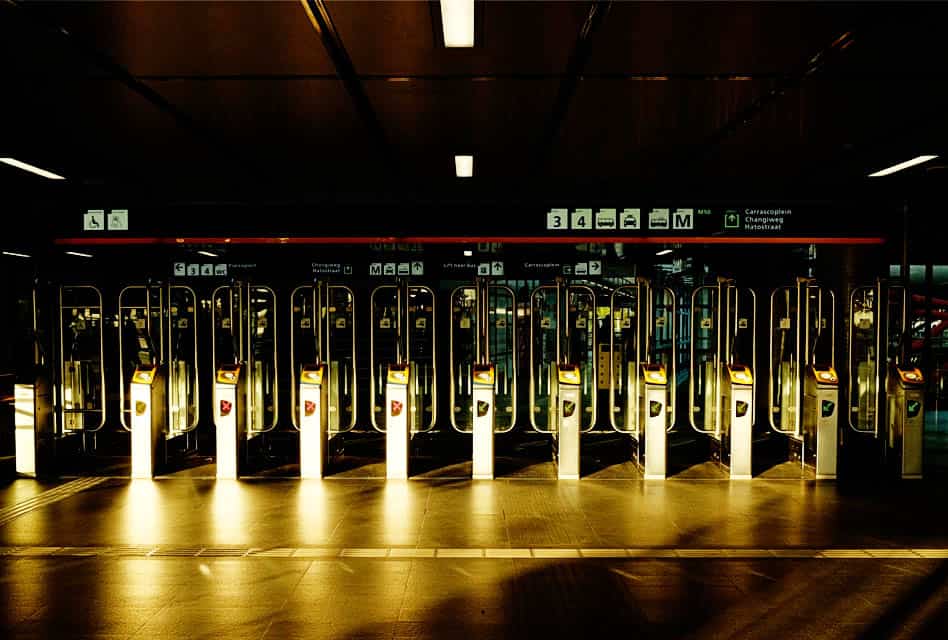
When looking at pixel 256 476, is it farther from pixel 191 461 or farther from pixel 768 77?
pixel 768 77

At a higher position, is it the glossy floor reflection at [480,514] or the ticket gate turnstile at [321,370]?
the ticket gate turnstile at [321,370]

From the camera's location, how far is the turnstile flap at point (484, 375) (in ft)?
23.1

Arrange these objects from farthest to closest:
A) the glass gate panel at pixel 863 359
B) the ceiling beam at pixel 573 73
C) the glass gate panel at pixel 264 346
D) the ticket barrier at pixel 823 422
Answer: the glass gate panel at pixel 264 346
the glass gate panel at pixel 863 359
the ticket barrier at pixel 823 422
the ceiling beam at pixel 573 73

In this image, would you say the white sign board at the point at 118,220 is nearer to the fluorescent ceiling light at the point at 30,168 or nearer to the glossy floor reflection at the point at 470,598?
the fluorescent ceiling light at the point at 30,168

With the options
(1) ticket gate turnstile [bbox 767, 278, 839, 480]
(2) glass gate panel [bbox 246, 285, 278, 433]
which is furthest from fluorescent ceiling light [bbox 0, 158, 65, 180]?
(1) ticket gate turnstile [bbox 767, 278, 839, 480]

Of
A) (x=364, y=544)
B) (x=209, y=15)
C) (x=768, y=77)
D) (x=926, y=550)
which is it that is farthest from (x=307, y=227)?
(x=926, y=550)

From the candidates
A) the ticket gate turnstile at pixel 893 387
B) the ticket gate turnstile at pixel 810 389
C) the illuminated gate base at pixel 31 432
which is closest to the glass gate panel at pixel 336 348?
the illuminated gate base at pixel 31 432

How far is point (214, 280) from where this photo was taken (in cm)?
876

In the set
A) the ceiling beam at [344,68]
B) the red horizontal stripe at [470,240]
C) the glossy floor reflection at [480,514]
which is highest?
the ceiling beam at [344,68]

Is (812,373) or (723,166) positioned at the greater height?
(723,166)

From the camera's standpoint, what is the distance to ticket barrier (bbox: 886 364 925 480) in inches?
275

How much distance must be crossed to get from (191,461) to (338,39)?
5.68 metres

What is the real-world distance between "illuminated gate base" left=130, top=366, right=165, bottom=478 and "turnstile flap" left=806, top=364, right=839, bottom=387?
6757 mm

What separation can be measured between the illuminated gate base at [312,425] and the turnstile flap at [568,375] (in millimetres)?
2433
